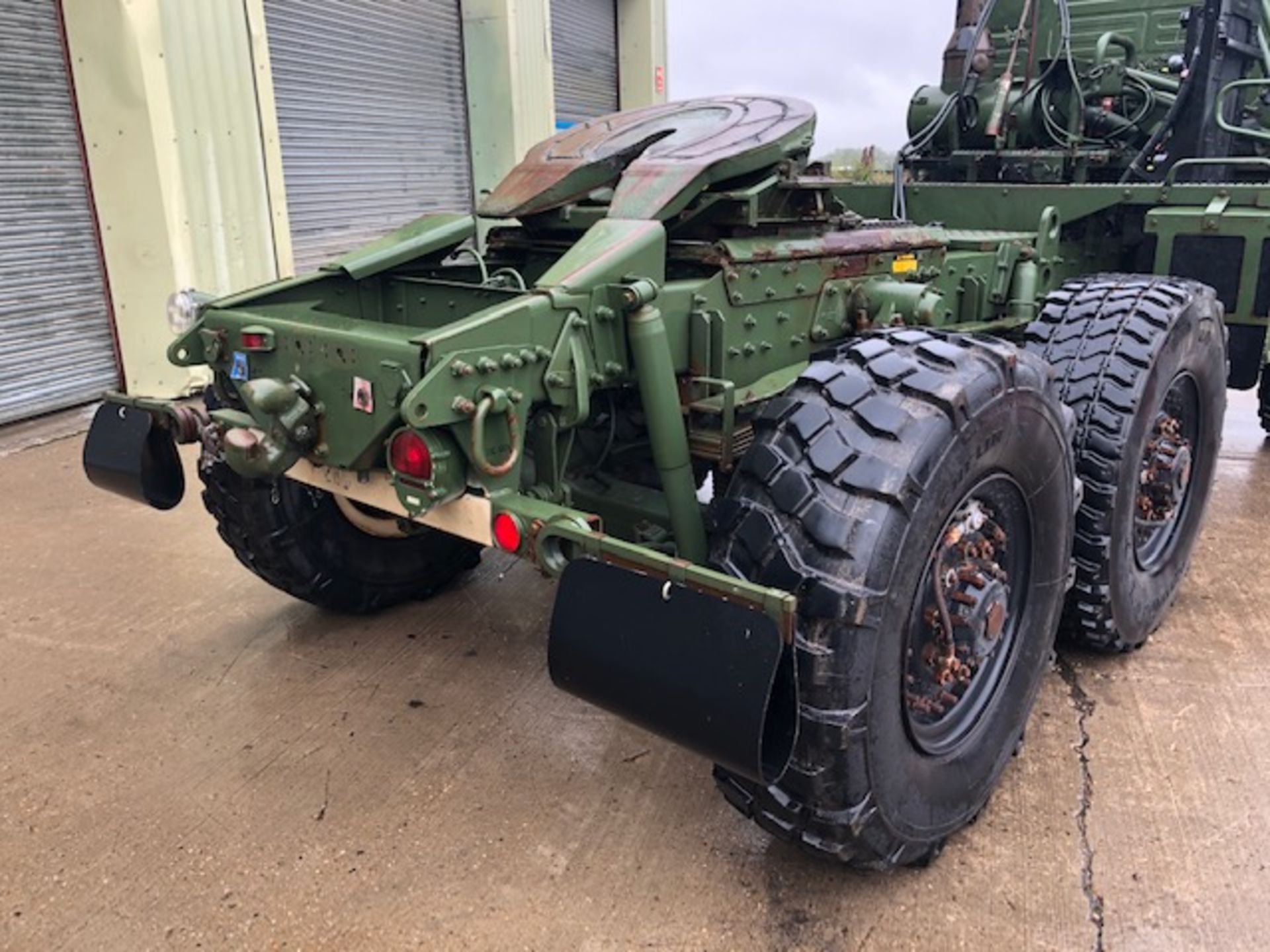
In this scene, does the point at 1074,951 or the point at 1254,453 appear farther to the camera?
the point at 1254,453

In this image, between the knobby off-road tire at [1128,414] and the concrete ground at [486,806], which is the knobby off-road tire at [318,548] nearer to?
the concrete ground at [486,806]

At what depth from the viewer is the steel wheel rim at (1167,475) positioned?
3645 mm

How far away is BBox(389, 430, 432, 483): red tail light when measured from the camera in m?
2.38

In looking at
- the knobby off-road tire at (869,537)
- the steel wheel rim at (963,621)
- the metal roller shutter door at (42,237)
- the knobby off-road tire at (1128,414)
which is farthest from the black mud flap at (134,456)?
the metal roller shutter door at (42,237)

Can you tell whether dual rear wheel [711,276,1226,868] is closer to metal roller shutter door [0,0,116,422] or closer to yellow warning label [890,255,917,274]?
yellow warning label [890,255,917,274]

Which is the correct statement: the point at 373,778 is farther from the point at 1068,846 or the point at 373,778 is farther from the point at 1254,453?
the point at 1254,453

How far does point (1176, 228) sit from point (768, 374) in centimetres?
252

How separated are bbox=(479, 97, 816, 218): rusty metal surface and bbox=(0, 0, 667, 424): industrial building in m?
4.39

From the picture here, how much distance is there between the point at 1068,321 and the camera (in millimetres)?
3555

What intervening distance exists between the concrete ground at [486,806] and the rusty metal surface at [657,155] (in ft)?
5.01

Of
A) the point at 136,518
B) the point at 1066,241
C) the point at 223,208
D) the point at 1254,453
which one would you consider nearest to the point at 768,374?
the point at 1066,241

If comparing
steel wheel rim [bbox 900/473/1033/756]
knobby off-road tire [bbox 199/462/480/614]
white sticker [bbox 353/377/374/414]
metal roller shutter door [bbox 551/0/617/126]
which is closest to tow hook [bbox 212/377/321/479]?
white sticker [bbox 353/377/374/414]

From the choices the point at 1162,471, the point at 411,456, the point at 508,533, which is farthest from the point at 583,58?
the point at 508,533

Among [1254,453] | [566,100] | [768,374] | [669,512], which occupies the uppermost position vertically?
[566,100]
